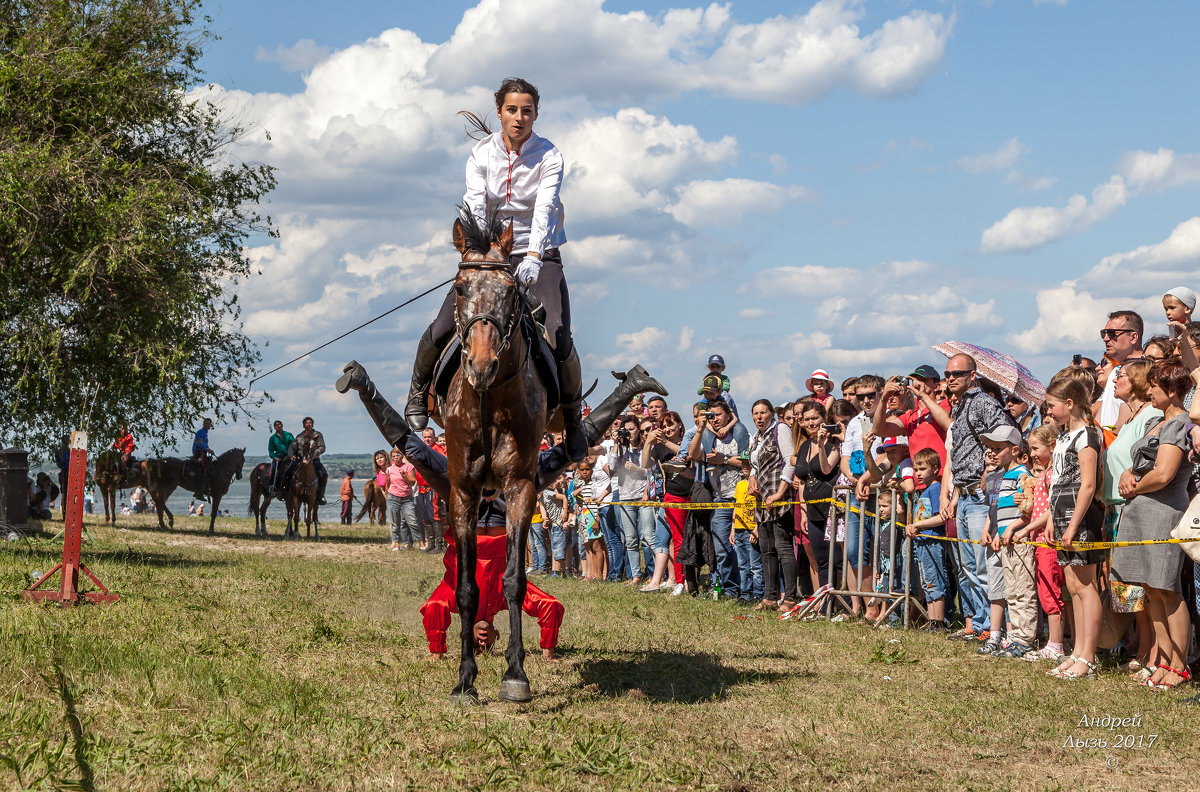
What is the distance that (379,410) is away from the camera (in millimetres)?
8562

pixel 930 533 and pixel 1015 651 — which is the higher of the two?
pixel 930 533

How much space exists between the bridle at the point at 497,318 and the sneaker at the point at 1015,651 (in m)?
5.29

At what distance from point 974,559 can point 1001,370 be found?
2.40 meters

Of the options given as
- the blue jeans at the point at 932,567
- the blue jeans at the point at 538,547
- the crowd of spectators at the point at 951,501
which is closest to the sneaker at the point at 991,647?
the crowd of spectators at the point at 951,501

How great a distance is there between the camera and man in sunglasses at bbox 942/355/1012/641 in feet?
34.0

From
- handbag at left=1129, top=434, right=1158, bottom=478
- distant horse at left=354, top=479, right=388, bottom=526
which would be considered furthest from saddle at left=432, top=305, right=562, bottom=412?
distant horse at left=354, top=479, right=388, bottom=526

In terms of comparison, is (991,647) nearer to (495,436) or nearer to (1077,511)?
(1077,511)

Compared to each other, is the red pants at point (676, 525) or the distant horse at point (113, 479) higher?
the distant horse at point (113, 479)

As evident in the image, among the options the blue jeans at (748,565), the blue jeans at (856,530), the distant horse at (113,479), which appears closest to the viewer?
the blue jeans at (856,530)

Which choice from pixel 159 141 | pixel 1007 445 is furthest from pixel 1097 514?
pixel 159 141

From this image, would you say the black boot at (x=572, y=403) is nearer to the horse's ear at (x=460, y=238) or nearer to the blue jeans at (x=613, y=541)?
the horse's ear at (x=460, y=238)

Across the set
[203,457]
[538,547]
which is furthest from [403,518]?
[203,457]

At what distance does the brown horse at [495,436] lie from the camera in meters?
6.88

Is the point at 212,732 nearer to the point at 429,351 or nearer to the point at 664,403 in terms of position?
the point at 429,351
